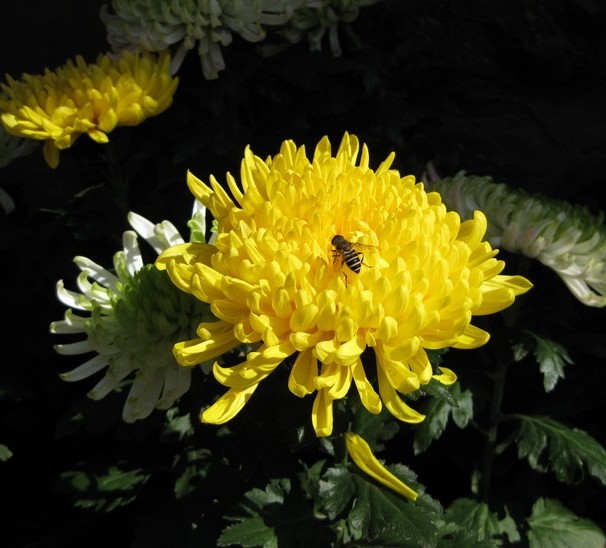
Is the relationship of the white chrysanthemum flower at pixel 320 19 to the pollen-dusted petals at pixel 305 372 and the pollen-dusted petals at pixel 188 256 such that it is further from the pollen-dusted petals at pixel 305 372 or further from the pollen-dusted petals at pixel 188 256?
the pollen-dusted petals at pixel 305 372

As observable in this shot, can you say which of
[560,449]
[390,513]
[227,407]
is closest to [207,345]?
[227,407]

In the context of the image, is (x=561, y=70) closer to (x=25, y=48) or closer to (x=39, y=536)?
(x=25, y=48)

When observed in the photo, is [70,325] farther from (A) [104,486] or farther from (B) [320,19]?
(B) [320,19]

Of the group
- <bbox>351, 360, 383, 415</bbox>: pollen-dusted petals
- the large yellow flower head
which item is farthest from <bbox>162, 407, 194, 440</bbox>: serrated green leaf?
<bbox>351, 360, 383, 415</bbox>: pollen-dusted petals

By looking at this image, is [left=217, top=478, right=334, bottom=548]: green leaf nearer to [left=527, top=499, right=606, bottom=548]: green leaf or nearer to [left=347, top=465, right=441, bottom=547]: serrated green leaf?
[left=347, top=465, right=441, bottom=547]: serrated green leaf

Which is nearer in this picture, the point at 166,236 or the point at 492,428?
the point at 166,236

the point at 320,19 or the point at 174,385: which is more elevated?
the point at 320,19

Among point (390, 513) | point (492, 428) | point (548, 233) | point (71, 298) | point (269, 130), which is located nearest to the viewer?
point (390, 513)

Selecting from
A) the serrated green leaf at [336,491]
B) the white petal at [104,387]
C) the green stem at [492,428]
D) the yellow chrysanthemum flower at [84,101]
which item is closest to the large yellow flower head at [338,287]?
the serrated green leaf at [336,491]
